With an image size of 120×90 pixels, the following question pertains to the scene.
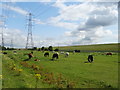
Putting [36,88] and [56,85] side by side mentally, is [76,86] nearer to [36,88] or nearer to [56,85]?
[56,85]

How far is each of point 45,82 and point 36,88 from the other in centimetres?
309

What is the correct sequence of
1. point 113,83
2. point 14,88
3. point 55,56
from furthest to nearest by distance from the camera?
point 55,56
point 113,83
point 14,88

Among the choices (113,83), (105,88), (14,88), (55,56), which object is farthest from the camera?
(55,56)

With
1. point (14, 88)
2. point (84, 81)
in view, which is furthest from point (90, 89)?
point (14, 88)

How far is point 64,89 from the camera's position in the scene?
16.9 m

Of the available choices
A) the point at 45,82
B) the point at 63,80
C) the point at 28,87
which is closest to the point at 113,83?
the point at 63,80

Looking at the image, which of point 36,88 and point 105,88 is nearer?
point 36,88

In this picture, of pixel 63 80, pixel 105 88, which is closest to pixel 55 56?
pixel 63 80

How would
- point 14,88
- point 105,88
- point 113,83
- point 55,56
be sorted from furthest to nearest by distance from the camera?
point 55,56 → point 113,83 → point 105,88 → point 14,88

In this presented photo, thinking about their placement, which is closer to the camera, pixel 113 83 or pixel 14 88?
pixel 14 88

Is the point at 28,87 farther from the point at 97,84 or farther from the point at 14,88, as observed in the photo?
the point at 97,84

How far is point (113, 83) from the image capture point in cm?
1923

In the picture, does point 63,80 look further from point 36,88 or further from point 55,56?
point 55,56

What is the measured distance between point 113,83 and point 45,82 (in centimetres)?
734
